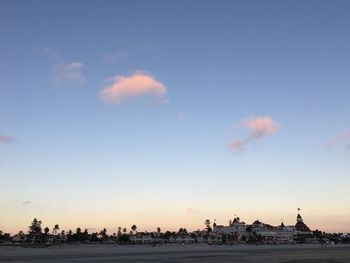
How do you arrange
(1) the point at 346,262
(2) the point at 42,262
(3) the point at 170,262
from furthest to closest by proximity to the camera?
1. (3) the point at 170,262
2. (2) the point at 42,262
3. (1) the point at 346,262

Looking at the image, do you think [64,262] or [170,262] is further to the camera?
[170,262]

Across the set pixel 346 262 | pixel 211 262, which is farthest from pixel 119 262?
pixel 346 262

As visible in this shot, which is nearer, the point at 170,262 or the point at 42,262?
the point at 42,262

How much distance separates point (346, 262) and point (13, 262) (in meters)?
45.5

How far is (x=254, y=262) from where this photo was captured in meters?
69.0

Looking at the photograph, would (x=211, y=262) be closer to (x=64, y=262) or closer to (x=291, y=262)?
(x=291, y=262)

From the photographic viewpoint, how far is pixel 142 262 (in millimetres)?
69562

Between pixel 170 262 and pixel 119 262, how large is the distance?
7739mm

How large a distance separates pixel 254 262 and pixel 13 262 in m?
34.4

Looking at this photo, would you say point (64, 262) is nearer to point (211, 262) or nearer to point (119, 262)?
point (119, 262)

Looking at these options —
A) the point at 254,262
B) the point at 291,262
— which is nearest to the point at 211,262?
the point at 254,262

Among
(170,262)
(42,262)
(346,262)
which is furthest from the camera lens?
(170,262)

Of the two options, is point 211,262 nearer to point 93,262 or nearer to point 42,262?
point 93,262

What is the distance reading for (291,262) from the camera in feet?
220
